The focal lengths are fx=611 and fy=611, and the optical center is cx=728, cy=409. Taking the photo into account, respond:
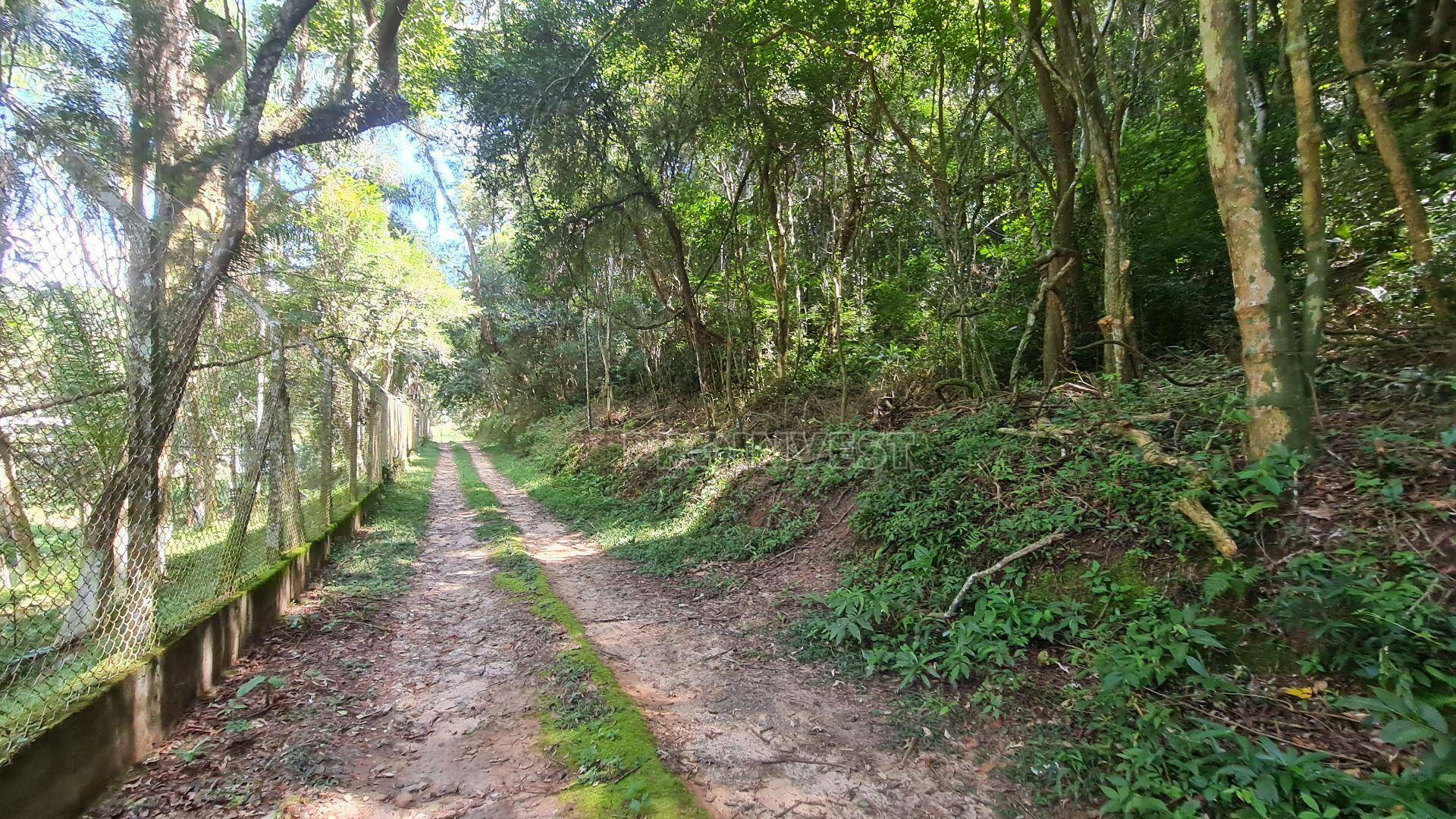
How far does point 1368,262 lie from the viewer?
4.82 m

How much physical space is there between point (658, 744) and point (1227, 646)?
2.87 metres

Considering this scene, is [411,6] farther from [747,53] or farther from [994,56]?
[994,56]

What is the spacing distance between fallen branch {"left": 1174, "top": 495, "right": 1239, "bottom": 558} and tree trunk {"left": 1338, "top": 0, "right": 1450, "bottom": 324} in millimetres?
1933

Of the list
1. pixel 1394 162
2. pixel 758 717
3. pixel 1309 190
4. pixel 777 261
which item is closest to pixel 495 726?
pixel 758 717

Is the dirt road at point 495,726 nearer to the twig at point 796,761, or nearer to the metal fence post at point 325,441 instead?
the twig at point 796,761

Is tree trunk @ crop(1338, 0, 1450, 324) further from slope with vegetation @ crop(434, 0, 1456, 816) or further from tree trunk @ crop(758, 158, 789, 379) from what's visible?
tree trunk @ crop(758, 158, 789, 379)

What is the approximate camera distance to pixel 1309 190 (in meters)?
3.48

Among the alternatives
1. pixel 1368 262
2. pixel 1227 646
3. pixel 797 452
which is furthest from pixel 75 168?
pixel 1368 262

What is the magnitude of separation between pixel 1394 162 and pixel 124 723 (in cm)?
731

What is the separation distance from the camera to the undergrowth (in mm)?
2332

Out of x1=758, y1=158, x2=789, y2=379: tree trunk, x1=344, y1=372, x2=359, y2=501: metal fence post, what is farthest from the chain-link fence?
x1=758, y1=158, x2=789, y2=379: tree trunk

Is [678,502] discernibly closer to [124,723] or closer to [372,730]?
[372,730]

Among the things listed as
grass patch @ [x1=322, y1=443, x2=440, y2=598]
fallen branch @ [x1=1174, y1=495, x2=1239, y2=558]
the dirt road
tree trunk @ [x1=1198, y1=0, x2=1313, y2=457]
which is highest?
tree trunk @ [x1=1198, y1=0, x2=1313, y2=457]

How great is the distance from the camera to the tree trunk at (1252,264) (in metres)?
3.50
